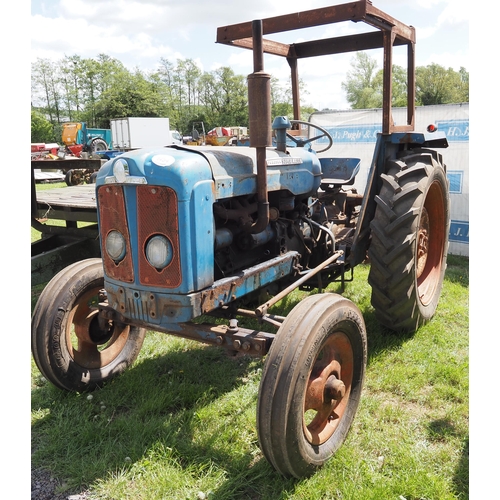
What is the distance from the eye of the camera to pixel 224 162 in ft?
9.37

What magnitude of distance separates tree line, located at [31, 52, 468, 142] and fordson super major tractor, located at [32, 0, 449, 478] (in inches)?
1534

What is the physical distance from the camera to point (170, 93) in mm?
50031

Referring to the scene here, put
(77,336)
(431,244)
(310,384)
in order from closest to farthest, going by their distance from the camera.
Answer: (310,384)
(77,336)
(431,244)

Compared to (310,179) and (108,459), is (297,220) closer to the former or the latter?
(310,179)

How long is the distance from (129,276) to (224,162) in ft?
2.75

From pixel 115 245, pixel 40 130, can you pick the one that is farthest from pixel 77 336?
pixel 40 130

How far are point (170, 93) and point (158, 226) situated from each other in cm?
5056

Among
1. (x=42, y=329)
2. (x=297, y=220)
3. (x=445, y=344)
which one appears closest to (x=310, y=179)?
(x=297, y=220)

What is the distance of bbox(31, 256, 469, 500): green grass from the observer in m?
2.45

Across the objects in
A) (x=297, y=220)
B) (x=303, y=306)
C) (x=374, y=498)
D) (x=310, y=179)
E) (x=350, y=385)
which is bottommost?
(x=374, y=498)

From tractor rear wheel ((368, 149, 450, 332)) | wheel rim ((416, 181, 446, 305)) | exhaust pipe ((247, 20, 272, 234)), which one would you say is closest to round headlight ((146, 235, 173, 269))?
exhaust pipe ((247, 20, 272, 234))

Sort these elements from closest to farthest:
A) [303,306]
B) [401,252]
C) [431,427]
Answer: [303,306] < [431,427] < [401,252]

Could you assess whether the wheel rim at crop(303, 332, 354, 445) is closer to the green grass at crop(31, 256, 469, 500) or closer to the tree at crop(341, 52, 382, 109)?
the green grass at crop(31, 256, 469, 500)

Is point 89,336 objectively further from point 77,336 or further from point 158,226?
point 158,226
